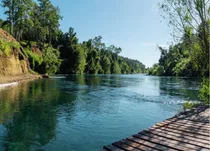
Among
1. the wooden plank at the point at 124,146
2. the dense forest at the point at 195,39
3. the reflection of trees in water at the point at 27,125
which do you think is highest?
the dense forest at the point at 195,39

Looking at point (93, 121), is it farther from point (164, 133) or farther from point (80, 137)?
point (164, 133)

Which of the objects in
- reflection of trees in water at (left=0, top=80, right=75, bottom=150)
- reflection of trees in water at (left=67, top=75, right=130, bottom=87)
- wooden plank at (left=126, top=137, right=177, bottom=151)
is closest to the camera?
wooden plank at (left=126, top=137, right=177, bottom=151)

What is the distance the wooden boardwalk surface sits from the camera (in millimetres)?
6637

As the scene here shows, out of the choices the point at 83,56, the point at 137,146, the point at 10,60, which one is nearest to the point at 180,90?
the point at 137,146

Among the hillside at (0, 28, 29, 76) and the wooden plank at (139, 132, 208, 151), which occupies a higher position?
the hillside at (0, 28, 29, 76)

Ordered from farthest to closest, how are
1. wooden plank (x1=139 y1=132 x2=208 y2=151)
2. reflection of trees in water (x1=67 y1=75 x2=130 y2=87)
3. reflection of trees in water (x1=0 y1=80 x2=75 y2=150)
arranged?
reflection of trees in water (x1=67 y1=75 x2=130 y2=87) → reflection of trees in water (x1=0 y1=80 x2=75 y2=150) → wooden plank (x1=139 y1=132 x2=208 y2=151)

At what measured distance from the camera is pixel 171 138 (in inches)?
295

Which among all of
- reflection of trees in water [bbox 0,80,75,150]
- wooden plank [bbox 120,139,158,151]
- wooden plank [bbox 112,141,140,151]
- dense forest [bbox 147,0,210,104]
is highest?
dense forest [bbox 147,0,210,104]

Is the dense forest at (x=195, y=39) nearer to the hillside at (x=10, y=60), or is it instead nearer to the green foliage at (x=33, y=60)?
the hillside at (x=10, y=60)

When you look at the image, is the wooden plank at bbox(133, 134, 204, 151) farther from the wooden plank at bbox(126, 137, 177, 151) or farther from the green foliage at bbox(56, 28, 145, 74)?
the green foliage at bbox(56, 28, 145, 74)

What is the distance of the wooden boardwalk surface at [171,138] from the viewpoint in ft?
21.8

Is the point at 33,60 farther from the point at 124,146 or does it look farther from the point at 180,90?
the point at 124,146

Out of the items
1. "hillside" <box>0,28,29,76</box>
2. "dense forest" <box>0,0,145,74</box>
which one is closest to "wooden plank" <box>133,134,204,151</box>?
"hillside" <box>0,28,29,76</box>

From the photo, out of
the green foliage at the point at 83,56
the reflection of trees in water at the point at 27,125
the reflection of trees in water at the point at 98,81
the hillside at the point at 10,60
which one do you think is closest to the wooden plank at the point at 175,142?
the reflection of trees in water at the point at 27,125
